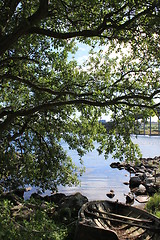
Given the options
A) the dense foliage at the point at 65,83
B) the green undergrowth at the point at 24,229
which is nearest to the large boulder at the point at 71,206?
the dense foliage at the point at 65,83

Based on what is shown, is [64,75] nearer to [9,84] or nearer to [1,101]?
[9,84]

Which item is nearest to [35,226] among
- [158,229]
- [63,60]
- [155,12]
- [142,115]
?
[158,229]

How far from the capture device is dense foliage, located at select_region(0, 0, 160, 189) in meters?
6.50

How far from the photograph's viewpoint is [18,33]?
581 centimetres

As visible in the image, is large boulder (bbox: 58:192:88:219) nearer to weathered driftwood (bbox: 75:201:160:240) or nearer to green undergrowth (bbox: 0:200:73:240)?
weathered driftwood (bbox: 75:201:160:240)

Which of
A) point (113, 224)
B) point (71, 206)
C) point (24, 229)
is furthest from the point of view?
point (71, 206)

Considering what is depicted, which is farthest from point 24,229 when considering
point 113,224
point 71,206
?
point 71,206

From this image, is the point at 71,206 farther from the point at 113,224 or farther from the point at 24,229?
the point at 24,229

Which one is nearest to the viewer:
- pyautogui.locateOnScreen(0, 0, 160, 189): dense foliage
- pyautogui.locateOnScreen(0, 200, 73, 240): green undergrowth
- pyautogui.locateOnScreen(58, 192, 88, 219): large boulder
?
pyautogui.locateOnScreen(0, 200, 73, 240): green undergrowth

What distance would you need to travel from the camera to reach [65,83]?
933cm

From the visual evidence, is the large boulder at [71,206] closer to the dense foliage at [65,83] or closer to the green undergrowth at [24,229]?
the dense foliage at [65,83]

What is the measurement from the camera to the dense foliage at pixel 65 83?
6.50 m

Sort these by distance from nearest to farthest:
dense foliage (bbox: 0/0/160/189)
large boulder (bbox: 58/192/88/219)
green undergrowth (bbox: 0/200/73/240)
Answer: green undergrowth (bbox: 0/200/73/240)
dense foliage (bbox: 0/0/160/189)
large boulder (bbox: 58/192/88/219)

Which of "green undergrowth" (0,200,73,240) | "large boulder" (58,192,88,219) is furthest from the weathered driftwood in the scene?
"green undergrowth" (0,200,73,240)
